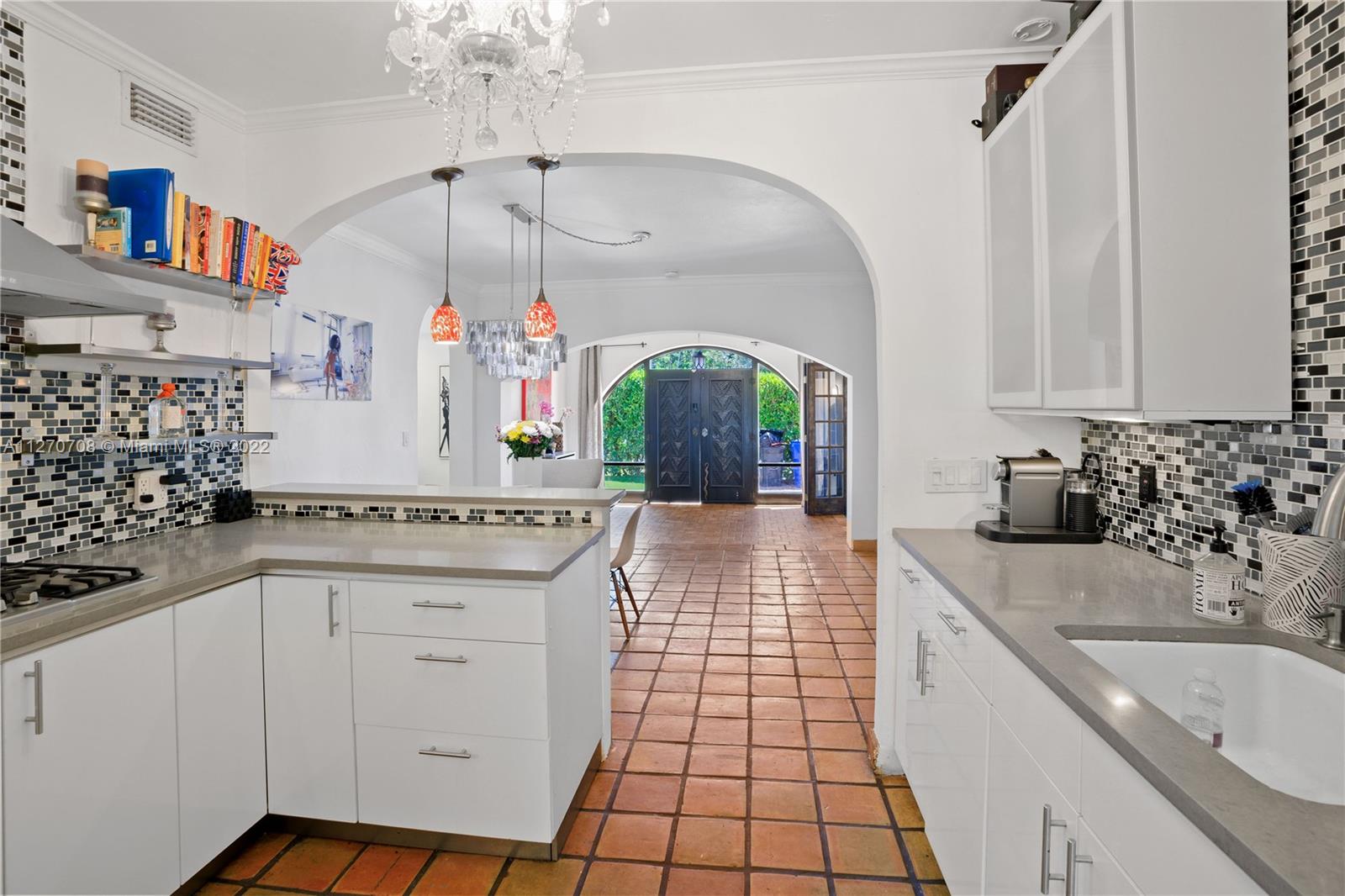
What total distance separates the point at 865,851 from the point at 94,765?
2008mm

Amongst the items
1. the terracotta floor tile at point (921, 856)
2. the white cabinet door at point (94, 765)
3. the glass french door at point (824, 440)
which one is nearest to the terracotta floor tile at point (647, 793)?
the terracotta floor tile at point (921, 856)

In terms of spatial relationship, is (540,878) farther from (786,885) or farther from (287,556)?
(287,556)

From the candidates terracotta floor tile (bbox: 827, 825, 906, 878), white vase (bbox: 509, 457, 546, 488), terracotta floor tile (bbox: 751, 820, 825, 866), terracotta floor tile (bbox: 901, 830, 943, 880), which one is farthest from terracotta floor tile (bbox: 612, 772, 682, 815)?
white vase (bbox: 509, 457, 546, 488)

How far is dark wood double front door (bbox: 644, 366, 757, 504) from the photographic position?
33.5ft

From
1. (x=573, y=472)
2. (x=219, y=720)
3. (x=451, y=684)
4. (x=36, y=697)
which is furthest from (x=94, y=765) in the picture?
(x=573, y=472)

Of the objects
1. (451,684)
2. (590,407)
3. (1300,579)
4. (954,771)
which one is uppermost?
(590,407)

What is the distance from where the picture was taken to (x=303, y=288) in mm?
4184

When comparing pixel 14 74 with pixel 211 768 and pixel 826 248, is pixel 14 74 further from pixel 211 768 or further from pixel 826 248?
pixel 826 248

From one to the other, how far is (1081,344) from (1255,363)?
13.4 inches

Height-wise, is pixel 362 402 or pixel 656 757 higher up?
pixel 362 402

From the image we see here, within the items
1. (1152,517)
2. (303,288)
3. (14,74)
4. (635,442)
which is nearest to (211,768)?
(14,74)

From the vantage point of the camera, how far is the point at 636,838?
2094mm

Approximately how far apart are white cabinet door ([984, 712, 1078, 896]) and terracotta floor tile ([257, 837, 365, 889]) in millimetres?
1744

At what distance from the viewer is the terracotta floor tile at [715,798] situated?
7.33 feet
